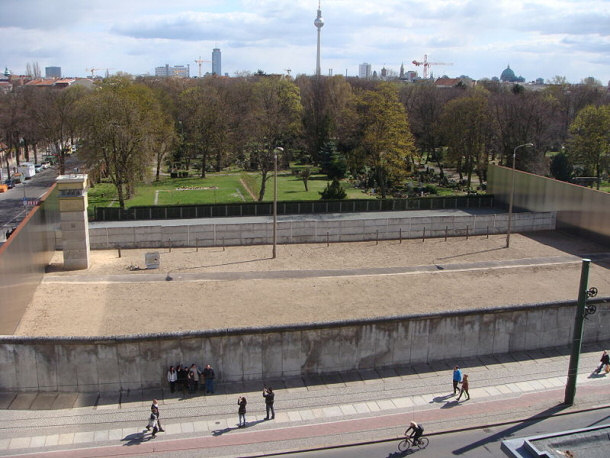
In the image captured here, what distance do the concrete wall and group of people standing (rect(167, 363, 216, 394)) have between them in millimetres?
31836

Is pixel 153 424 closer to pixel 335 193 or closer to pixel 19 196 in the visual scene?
pixel 335 193

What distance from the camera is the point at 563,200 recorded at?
44656mm

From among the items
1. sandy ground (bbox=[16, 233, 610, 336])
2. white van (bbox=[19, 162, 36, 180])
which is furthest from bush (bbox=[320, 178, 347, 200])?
white van (bbox=[19, 162, 36, 180])

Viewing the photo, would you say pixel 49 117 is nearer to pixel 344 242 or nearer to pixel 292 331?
pixel 344 242

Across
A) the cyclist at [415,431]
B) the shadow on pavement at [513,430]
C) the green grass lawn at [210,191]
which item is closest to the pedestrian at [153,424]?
the cyclist at [415,431]

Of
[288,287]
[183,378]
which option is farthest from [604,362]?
[183,378]

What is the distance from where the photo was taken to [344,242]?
41.7 metres

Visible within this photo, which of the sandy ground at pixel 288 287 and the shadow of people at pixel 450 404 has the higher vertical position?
the sandy ground at pixel 288 287

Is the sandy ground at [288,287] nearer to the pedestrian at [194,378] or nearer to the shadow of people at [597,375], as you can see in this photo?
the pedestrian at [194,378]

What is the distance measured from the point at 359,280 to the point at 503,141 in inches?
1629

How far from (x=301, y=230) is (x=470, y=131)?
31.5 metres

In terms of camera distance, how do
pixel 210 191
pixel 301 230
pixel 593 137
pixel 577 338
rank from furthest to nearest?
pixel 210 191 → pixel 593 137 → pixel 301 230 → pixel 577 338

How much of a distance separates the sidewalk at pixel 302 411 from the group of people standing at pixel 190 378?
351 mm

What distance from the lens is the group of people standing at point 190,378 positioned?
66.3ft
